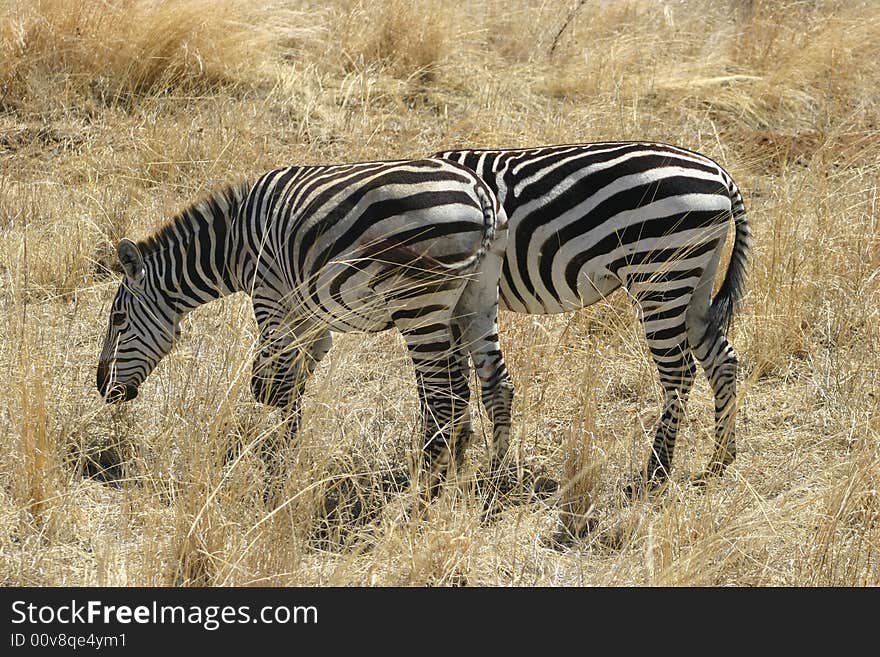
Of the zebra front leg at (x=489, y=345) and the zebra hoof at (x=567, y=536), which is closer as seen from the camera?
the zebra hoof at (x=567, y=536)

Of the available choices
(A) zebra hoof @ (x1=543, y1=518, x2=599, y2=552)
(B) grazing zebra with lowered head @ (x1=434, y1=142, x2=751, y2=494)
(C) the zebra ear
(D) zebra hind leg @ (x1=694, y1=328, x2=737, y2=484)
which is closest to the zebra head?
(C) the zebra ear

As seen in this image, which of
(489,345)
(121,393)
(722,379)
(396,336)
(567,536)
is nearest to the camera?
(567,536)

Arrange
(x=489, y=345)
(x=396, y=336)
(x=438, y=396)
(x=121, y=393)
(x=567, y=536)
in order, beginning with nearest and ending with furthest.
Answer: (x=567, y=536) < (x=438, y=396) < (x=489, y=345) < (x=121, y=393) < (x=396, y=336)

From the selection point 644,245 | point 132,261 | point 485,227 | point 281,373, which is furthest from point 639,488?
point 132,261

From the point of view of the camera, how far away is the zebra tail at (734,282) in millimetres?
4832

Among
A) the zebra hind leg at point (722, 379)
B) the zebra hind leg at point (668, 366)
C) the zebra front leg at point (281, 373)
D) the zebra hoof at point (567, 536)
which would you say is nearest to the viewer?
the zebra hoof at point (567, 536)

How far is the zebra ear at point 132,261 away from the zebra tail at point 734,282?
283 cm

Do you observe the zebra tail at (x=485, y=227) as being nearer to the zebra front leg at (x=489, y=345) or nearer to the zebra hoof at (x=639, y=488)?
the zebra front leg at (x=489, y=345)

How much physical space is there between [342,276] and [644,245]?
1.38 meters

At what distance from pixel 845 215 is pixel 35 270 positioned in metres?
5.47

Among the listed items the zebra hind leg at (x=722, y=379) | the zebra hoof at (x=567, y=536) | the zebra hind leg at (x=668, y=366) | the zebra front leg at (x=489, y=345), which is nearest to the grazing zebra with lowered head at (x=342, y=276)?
the zebra front leg at (x=489, y=345)

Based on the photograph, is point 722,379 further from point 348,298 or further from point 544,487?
point 348,298

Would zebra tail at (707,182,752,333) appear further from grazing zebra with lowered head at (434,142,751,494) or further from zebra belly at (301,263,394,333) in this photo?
zebra belly at (301,263,394,333)

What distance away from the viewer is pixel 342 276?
4.23m
